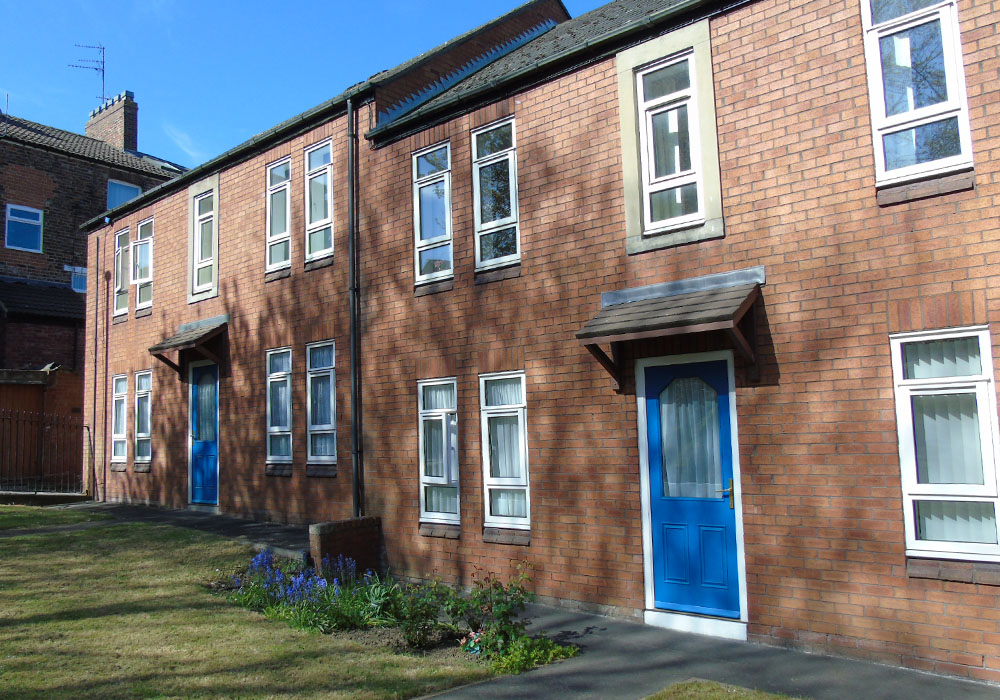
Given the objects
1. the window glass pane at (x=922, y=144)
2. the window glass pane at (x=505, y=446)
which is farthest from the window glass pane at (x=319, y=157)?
the window glass pane at (x=922, y=144)

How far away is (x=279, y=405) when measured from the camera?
45.3 ft

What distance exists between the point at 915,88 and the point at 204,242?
13341mm

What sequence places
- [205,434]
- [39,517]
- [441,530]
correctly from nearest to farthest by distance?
[441,530] < [39,517] < [205,434]

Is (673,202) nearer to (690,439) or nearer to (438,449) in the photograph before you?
(690,439)

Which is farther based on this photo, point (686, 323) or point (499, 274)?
point (499, 274)

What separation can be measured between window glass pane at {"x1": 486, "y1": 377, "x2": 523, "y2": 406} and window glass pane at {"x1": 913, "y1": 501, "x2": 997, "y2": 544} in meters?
4.58

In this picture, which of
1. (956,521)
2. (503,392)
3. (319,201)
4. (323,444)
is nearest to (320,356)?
(323,444)

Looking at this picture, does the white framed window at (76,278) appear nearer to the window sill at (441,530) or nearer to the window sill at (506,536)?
the window sill at (441,530)

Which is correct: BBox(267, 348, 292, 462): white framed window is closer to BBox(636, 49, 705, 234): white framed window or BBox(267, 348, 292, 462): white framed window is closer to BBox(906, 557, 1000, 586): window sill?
BBox(636, 49, 705, 234): white framed window

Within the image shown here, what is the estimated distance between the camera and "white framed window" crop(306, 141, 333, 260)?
13.0m

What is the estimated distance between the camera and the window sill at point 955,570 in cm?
604

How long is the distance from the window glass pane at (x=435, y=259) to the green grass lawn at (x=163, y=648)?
474 cm

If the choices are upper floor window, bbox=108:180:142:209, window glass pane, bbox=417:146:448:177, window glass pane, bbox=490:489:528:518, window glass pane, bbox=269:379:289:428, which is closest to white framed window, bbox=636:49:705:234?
window glass pane, bbox=417:146:448:177

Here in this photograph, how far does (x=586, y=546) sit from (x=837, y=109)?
512 cm
